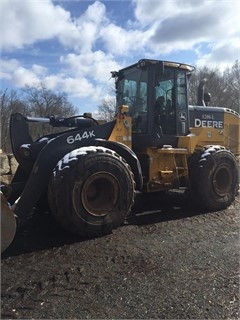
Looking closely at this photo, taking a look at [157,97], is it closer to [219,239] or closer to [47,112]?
[219,239]

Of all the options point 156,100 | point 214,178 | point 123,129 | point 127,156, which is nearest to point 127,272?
point 127,156

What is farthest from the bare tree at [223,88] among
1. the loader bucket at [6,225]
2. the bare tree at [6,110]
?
the loader bucket at [6,225]

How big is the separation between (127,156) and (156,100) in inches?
58.9

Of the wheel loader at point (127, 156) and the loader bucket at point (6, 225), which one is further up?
the wheel loader at point (127, 156)

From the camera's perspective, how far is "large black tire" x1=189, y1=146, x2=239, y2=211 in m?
7.41

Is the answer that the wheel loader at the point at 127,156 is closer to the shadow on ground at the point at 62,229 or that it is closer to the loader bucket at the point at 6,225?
the shadow on ground at the point at 62,229

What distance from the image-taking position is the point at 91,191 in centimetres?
591

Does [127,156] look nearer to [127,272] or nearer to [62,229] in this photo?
[62,229]

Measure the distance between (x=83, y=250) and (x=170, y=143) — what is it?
10.7 ft

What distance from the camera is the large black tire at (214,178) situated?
7.41m

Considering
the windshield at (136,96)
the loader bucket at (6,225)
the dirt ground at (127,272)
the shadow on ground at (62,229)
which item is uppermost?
the windshield at (136,96)

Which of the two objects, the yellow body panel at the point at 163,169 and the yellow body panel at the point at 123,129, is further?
the yellow body panel at the point at 163,169

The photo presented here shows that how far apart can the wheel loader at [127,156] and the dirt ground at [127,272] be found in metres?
0.48

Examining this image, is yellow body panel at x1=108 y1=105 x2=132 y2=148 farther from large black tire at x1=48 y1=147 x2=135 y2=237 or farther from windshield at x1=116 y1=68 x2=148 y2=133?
large black tire at x1=48 y1=147 x2=135 y2=237
